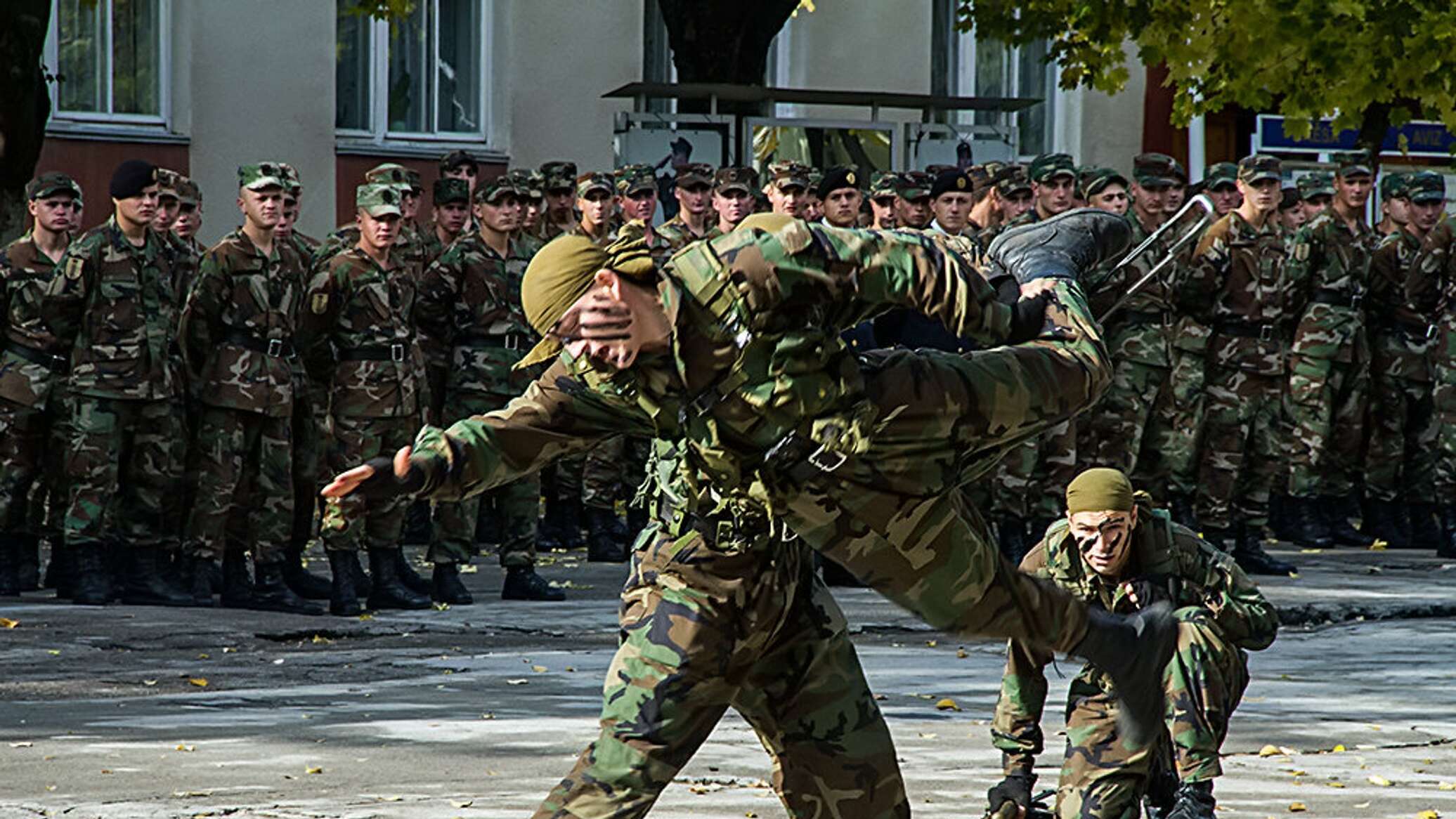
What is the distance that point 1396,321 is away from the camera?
55.9 ft

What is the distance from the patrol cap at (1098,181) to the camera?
1505cm

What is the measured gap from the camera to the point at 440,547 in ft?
42.9

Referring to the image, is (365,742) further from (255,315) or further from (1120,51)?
(1120,51)

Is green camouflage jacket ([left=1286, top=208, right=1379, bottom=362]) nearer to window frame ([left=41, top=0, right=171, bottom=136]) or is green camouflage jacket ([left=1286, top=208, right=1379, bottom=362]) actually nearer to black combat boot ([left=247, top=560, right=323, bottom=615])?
black combat boot ([left=247, top=560, right=323, bottom=615])

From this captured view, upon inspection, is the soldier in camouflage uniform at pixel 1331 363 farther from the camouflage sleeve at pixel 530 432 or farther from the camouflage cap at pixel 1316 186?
the camouflage sleeve at pixel 530 432

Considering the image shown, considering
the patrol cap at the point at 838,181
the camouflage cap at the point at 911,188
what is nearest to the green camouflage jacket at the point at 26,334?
the patrol cap at the point at 838,181

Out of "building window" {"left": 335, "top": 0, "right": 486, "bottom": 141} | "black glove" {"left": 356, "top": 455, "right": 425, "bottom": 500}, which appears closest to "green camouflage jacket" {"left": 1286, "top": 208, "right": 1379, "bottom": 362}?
"building window" {"left": 335, "top": 0, "right": 486, "bottom": 141}

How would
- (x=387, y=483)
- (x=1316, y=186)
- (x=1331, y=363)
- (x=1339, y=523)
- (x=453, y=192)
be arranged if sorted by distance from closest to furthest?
(x=387, y=483)
(x=453, y=192)
(x=1331, y=363)
(x=1339, y=523)
(x=1316, y=186)

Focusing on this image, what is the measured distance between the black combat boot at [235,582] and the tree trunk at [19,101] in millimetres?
3255

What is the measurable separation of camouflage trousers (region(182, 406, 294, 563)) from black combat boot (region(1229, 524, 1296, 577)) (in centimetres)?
543

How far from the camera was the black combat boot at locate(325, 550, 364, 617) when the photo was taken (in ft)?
41.9

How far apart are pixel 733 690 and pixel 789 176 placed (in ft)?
32.2

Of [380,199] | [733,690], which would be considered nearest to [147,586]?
[380,199]

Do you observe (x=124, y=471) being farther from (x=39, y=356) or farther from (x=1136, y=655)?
(x=1136, y=655)
